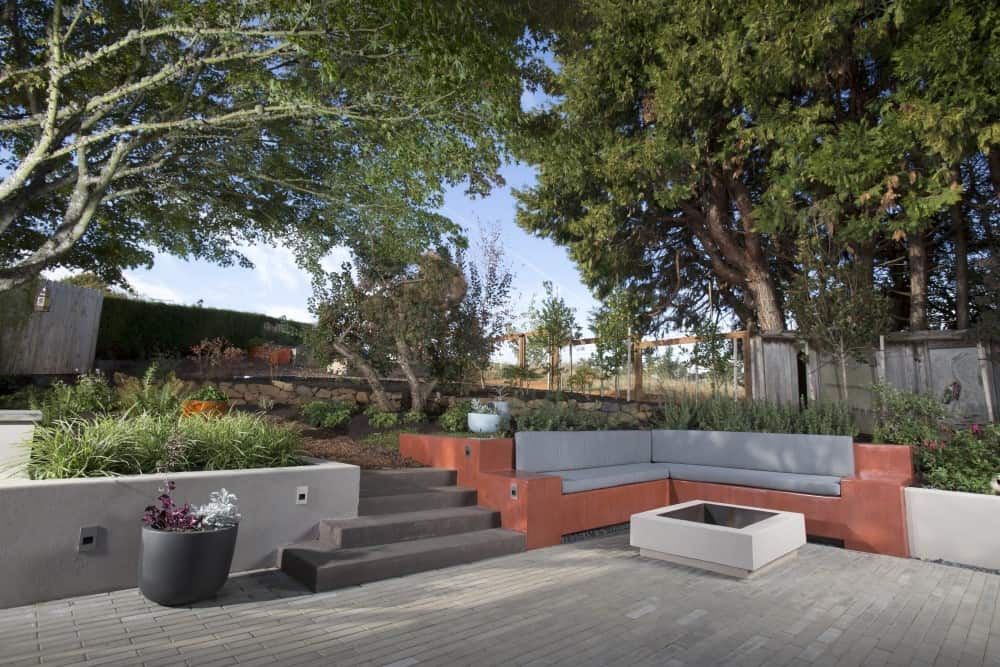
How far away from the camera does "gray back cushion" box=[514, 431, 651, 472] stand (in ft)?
17.1

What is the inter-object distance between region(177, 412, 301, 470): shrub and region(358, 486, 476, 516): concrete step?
71cm

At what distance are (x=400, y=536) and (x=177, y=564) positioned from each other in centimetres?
155

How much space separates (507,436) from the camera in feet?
18.6

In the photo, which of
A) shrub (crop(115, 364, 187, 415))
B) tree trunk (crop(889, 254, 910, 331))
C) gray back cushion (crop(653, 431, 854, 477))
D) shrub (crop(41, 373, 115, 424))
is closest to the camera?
shrub (crop(41, 373, 115, 424))

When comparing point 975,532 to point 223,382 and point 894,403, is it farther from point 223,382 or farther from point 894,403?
point 223,382

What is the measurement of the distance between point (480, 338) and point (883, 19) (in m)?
6.68

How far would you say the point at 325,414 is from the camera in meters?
6.99

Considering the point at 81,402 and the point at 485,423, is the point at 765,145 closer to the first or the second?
the point at 485,423

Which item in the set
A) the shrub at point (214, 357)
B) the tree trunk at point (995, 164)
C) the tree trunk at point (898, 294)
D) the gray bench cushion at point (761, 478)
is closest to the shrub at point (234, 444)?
the gray bench cushion at point (761, 478)

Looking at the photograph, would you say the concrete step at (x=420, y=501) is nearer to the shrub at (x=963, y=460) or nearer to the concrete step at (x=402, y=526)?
the concrete step at (x=402, y=526)

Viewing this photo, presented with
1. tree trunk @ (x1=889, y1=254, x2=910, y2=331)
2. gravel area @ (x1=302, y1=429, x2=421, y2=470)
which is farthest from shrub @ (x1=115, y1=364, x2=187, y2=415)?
tree trunk @ (x1=889, y1=254, x2=910, y2=331)

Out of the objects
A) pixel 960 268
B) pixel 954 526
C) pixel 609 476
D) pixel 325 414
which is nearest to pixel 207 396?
pixel 325 414

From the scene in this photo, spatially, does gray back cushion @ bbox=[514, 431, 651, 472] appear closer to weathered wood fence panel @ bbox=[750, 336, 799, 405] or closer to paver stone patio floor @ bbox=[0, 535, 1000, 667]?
paver stone patio floor @ bbox=[0, 535, 1000, 667]

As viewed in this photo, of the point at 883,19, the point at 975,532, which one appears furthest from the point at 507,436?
the point at 883,19
